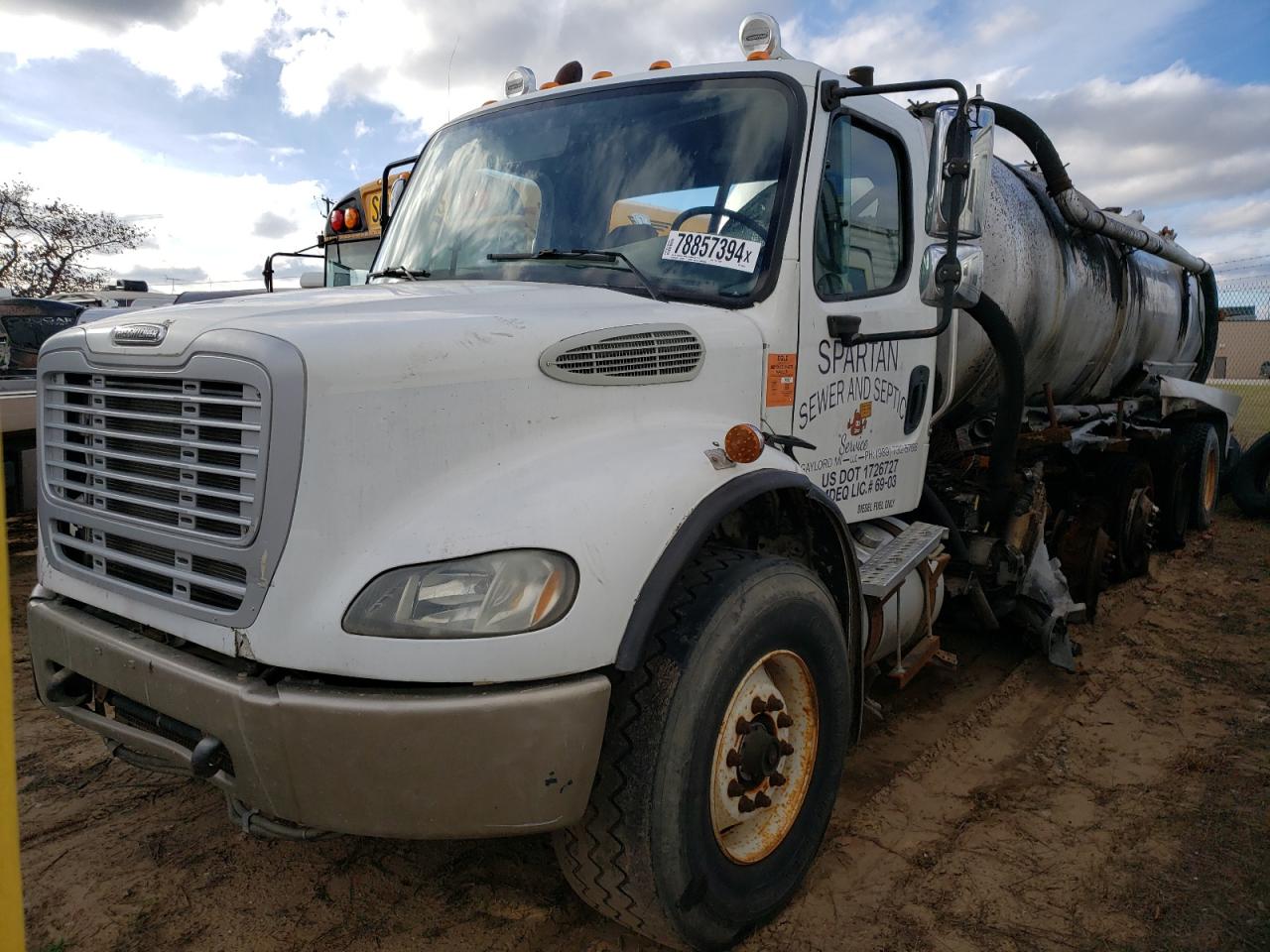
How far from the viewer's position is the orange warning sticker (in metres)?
3.04

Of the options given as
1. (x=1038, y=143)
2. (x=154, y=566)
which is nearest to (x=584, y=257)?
(x=154, y=566)

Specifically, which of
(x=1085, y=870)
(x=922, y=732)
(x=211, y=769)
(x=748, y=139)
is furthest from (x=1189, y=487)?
(x=211, y=769)

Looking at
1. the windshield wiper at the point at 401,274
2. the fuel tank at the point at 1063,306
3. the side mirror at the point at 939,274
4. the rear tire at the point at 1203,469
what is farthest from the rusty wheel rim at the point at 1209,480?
the windshield wiper at the point at 401,274

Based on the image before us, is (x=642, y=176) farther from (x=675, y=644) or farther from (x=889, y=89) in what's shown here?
(x=675, y=644)

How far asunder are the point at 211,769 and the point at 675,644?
1164 mm

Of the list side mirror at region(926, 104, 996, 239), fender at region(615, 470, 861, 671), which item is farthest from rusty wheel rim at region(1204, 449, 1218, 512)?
fender at region(615, 470, 861, 671)

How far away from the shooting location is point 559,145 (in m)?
3.42

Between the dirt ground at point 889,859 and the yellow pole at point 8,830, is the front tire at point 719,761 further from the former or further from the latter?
the yellow pole at point 8,830

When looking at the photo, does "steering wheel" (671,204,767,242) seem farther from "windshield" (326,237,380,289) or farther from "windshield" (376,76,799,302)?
"windshield" (326,237,380,289)

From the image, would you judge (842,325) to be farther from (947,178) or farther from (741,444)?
(741,444)

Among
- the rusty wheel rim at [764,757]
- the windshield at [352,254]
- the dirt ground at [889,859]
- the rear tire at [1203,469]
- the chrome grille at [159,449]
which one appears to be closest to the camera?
the chrome grille at [159,449]

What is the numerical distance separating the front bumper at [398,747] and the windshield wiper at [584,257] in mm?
1407

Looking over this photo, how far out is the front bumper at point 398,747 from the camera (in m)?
1.98

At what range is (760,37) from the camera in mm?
3445
